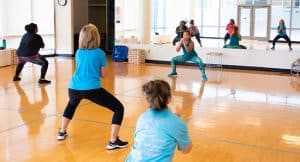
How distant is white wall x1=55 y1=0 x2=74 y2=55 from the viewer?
13.9 m

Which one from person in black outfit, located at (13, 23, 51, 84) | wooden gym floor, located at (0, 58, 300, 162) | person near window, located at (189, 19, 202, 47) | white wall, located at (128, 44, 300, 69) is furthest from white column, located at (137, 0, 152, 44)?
person in black outfit, located at (13, 23, 51, 84)

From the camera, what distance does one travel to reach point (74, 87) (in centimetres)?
427

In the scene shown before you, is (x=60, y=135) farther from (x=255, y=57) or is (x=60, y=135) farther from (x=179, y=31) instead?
(x=179, y=31)

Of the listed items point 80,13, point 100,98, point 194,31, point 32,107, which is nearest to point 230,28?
point 194,31

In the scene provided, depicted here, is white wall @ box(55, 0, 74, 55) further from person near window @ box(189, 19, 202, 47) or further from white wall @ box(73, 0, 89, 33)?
person near window @ box(189, 19, 202, 47)

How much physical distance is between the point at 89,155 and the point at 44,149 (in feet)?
1.74

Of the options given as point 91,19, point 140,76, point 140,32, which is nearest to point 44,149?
point 140,76

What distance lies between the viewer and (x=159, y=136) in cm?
234

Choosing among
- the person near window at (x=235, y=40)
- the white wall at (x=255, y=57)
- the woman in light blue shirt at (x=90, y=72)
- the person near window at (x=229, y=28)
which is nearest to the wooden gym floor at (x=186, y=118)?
the woman in light blue shirt at (x=90, y=72)

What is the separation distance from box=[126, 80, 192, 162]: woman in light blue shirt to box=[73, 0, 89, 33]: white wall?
498 inches

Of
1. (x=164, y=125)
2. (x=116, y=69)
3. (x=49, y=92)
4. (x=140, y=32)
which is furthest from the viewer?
(x=140, y=32)

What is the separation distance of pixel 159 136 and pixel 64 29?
1228 centimetres

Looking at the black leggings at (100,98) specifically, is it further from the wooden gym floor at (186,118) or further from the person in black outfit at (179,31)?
the person in black outfit at (179,31)

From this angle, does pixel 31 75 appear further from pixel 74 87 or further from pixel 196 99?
pixel 74 87
